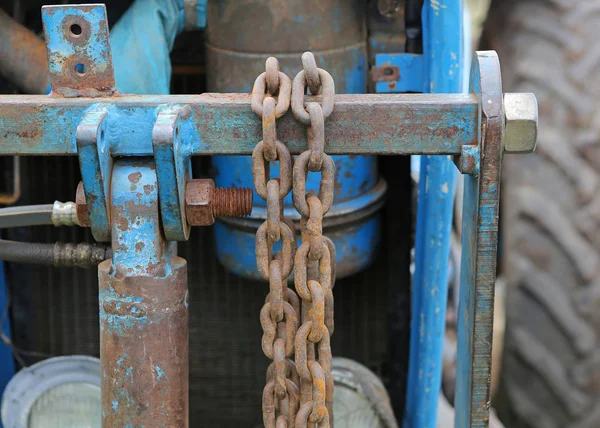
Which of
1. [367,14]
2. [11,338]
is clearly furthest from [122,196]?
[11,338]

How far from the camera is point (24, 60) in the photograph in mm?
1634

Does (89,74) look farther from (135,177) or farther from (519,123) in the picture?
(519,123)

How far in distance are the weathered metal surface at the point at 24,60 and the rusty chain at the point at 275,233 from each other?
2.21 ft

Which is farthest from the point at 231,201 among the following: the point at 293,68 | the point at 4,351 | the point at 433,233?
the point at 4,351

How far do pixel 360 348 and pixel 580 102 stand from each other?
858 millimetres

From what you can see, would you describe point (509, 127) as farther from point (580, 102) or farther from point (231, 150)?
point (580, 102)

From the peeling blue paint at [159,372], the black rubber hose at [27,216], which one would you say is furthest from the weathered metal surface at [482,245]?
the black rubber hose at [27,216]

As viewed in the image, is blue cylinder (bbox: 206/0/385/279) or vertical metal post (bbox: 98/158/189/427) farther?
blue cylinder (bbox: 206/0/385/279)

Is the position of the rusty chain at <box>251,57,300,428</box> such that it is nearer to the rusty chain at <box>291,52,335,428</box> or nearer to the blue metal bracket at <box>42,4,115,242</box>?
the rusty chain at <box>291,52,335,428</box>

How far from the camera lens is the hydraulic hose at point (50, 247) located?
4.33 feet

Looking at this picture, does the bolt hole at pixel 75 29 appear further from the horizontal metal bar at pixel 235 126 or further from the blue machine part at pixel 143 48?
the blue machine part at pixel 143 48

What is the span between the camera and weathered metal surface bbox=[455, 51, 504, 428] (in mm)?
1164

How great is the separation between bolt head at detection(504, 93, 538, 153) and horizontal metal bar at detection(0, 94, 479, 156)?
0.15ft

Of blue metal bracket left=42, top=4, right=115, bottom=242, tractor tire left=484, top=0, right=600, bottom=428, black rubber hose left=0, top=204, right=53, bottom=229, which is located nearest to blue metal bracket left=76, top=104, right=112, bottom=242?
blue metal bracket left=42, top=4, right=115, bottom=242
